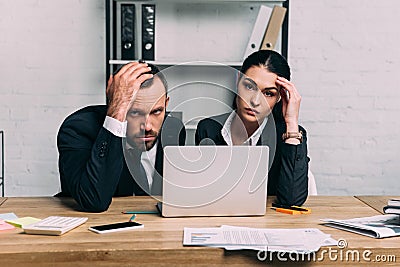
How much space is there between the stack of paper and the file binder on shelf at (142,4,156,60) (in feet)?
5.45

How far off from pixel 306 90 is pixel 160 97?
71.8 inches

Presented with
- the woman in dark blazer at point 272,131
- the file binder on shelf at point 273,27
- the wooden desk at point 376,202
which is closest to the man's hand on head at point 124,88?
the woman in dark blazer at point 272,131

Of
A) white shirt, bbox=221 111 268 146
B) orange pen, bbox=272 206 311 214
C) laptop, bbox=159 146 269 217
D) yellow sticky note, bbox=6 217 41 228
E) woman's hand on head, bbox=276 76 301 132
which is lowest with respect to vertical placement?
orange pen, bbox=272 206 311 214

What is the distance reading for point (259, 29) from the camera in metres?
3.23

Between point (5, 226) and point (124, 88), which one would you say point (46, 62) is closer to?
point (124, 88)

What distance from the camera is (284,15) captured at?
319 cm

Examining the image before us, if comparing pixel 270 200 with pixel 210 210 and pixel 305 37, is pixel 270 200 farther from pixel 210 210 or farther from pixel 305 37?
pixel 305 37

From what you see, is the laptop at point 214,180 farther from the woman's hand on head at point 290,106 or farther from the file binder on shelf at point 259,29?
the file binder on shelf at point 259,29

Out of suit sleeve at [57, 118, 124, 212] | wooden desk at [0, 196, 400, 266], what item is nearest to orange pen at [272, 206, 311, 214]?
wooden desk at [0, 196, 400, 266]

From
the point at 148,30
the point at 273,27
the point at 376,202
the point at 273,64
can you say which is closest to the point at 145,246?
the point at 376,202

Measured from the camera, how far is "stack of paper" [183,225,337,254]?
1388 mm

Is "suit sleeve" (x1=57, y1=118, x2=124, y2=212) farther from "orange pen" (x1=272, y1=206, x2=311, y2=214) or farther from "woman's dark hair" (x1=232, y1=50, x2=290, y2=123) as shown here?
"woman's dark hair" (x1=232, y1=50, x2=290, y2=123)

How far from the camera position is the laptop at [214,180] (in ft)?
5.54

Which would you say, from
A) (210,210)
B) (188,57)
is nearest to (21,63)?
(188,57)
